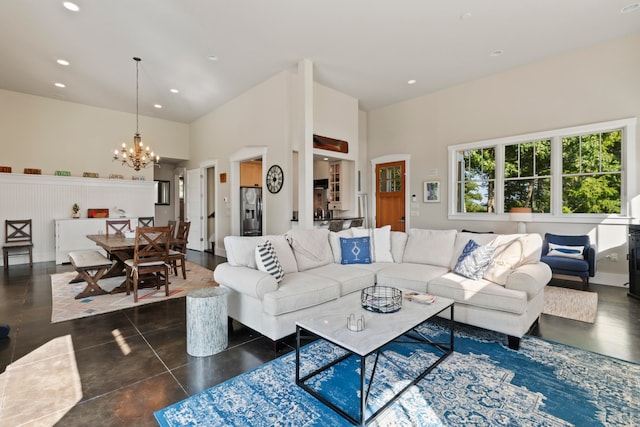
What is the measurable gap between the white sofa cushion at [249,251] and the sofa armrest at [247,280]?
7 cm

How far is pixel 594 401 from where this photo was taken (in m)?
1.85

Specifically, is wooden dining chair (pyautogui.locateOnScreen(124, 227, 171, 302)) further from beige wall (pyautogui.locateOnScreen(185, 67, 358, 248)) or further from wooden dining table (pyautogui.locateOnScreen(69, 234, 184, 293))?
beige wall (pyautogui.locateOnScreen(185, 67, 358, 248))

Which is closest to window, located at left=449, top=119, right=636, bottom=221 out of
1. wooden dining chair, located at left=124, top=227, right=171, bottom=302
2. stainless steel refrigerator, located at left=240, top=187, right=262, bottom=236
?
stainless steel refrigerator, located at left=240, top=187, right=262, bottom=236

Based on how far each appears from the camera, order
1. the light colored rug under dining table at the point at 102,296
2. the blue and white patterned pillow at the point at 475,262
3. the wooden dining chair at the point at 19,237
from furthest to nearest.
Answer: the wooden dining chair at the point at 19,237 → the light colored rug under dining table at the point at 102,296 → the blue and white patterned pillow at the point at 475,262

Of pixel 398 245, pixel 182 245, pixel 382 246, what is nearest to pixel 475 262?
pixel 398 245

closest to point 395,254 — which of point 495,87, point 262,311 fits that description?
point 262,311

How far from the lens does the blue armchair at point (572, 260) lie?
429 centimetres

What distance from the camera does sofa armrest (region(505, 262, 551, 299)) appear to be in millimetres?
2621

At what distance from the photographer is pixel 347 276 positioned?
3.21 m

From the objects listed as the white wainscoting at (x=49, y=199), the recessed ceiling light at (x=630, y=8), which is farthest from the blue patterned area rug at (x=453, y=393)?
the white wainscoting at (x=49, y=199)

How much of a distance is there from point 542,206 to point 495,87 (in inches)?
91.6

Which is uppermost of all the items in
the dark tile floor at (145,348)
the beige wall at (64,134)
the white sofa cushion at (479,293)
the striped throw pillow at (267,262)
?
the beige wall at (64,134)

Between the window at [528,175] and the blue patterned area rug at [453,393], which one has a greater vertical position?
the window at [528,175]

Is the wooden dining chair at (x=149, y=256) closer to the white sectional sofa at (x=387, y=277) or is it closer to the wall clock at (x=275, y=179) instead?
the white sectional sofa at (x=387, y=277)
